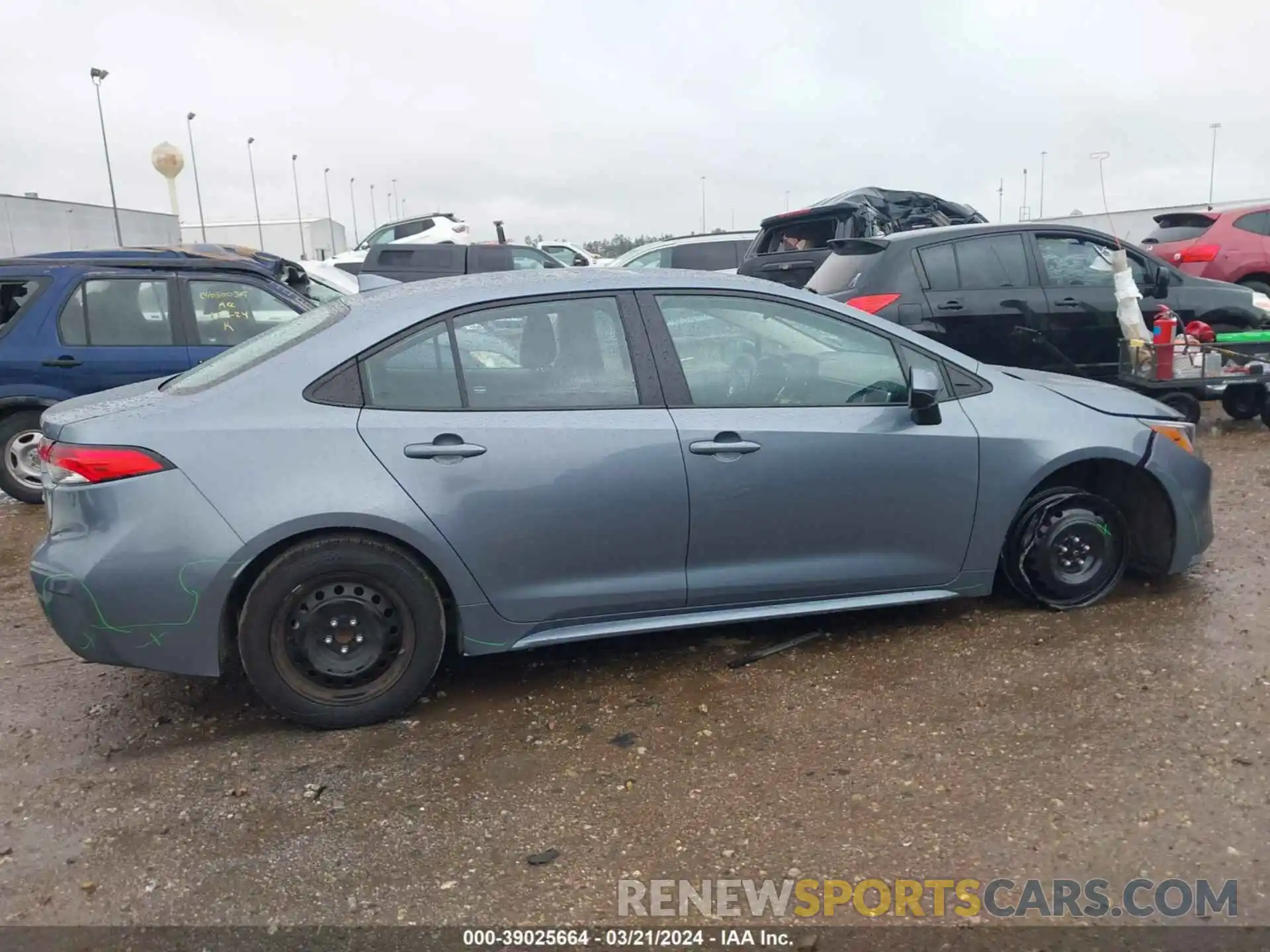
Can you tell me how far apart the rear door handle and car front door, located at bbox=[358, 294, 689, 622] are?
0.31ft

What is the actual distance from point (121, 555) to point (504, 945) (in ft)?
5.98

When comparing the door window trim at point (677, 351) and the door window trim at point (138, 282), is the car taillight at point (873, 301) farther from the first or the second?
the door window trim at point (138, 282)

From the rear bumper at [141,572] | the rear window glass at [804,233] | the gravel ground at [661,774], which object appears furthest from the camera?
the rear window glass at [804,233]

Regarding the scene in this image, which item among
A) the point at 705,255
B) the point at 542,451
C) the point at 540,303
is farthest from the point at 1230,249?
the point at 542,451

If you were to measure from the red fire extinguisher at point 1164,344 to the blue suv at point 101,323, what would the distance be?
619 centimetres

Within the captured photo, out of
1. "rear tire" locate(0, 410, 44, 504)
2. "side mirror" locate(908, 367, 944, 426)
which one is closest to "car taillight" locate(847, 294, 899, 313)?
"side mirror" locate(908, 367, 944, 426)

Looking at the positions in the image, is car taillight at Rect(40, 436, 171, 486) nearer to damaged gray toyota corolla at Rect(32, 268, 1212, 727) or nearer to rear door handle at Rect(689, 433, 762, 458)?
damaged gray toyota corolla at Rect(32, 268, 1212, 727)

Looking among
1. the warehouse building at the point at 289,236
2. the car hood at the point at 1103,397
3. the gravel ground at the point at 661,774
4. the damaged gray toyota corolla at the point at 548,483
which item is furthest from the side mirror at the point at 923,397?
the warehouse building at the point at 289,236

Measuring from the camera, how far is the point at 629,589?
3.70 m

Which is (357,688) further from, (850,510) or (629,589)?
(850,510)

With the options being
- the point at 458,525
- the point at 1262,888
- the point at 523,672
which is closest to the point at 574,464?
the point at 458,525

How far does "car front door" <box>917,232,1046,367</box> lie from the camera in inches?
288

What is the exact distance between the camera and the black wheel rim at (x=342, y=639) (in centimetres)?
343

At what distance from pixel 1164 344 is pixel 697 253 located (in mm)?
8158
